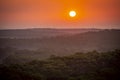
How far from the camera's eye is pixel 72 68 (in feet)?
13.6

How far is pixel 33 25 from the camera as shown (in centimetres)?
429

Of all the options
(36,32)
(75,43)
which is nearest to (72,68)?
(75,43)

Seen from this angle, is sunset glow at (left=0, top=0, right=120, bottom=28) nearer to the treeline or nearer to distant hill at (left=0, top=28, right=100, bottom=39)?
distant hill at (left=0, top=28, right=100, bottom=39)

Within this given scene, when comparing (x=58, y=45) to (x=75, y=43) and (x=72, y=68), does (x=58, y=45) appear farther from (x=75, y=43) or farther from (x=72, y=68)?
(x=72, y=68)

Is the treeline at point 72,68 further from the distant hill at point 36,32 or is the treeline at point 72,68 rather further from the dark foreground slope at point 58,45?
the distant hill at point 36,32

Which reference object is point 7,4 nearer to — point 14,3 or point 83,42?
point 14,3

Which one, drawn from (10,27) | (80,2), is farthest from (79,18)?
(10,27)

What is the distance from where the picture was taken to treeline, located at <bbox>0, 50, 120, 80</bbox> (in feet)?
13.4

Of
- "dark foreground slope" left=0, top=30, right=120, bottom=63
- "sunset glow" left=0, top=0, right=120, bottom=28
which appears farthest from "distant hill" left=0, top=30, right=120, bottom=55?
"sunset glow" left=0, top=0, right=120, bottom=28

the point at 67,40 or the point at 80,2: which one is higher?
the point at 80,2

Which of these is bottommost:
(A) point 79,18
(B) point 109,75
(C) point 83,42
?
(B) point 109,75

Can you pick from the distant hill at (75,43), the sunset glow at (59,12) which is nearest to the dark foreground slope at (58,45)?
the distant hill at (75,43)

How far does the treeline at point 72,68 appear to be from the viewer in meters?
4.10

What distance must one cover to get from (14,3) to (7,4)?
0.28 ft
